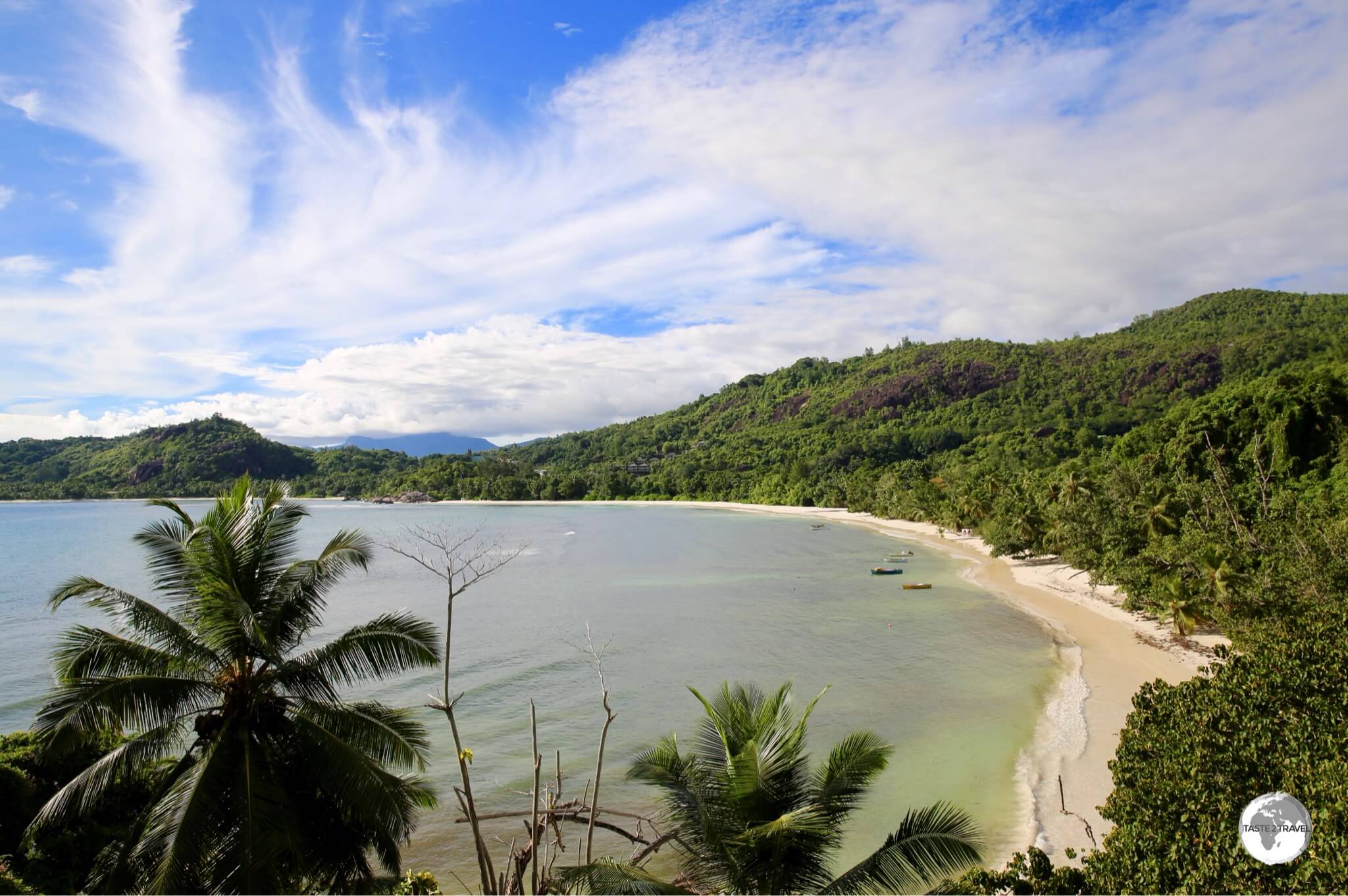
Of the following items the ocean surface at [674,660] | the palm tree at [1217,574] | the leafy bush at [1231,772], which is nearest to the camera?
the leafy bush at [1231,772]

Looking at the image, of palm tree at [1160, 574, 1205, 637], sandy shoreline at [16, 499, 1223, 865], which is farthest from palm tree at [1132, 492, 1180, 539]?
palm tree at [1160, 574, 1205, 637]

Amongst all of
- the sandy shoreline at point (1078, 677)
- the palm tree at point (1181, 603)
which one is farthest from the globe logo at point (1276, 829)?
the palm tree at point (1181, 603)

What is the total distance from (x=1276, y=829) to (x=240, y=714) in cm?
931

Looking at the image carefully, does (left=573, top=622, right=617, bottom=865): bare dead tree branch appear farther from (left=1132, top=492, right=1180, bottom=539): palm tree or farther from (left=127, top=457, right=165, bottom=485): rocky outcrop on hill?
(left=127, top=457, right=165, bottom=485): rocky outcrop on hill

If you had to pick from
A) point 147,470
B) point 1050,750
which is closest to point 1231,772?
point 1050,750

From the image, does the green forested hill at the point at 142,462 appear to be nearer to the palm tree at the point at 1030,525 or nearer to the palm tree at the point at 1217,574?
the palm tree at the point at 1030,525

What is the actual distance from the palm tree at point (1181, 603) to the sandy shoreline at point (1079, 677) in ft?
2.70

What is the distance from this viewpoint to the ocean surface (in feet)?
51.1

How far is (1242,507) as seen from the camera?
109 feet

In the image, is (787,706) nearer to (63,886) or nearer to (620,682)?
(63,886)

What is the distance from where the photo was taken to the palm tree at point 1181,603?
2391 centimetres

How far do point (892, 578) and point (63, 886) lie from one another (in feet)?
136

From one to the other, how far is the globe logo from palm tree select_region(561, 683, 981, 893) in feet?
6.91

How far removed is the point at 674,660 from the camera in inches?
1054
